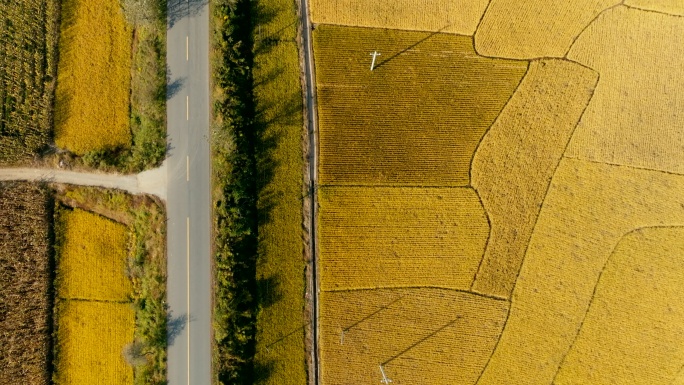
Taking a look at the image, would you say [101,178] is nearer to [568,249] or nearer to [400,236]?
[400,236]

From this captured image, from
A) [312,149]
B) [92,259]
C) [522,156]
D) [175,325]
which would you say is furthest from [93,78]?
[522,156]

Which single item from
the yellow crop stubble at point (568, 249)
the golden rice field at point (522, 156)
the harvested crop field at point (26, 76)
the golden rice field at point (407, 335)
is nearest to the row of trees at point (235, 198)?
the golden rice field at point (407, 335)

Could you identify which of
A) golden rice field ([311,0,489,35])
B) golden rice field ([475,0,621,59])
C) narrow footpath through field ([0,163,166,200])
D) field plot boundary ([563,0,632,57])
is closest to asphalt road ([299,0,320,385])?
golden rice field ([311,0,489,35])

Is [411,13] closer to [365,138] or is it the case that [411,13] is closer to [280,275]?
[365,138]

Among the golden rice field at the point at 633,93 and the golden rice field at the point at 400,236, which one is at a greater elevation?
the golden rice field at the point at 633,93

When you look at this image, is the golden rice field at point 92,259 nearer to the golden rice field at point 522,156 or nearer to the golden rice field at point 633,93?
the golden rice field at point 522,156

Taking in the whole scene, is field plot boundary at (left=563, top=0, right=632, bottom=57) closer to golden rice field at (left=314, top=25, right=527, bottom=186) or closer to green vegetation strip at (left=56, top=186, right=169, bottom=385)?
golden rice field at (left=314, top=25, right=527, bottom=186)

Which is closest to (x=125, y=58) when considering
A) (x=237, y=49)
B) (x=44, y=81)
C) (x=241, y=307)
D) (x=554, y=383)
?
(x=44, y=81)
